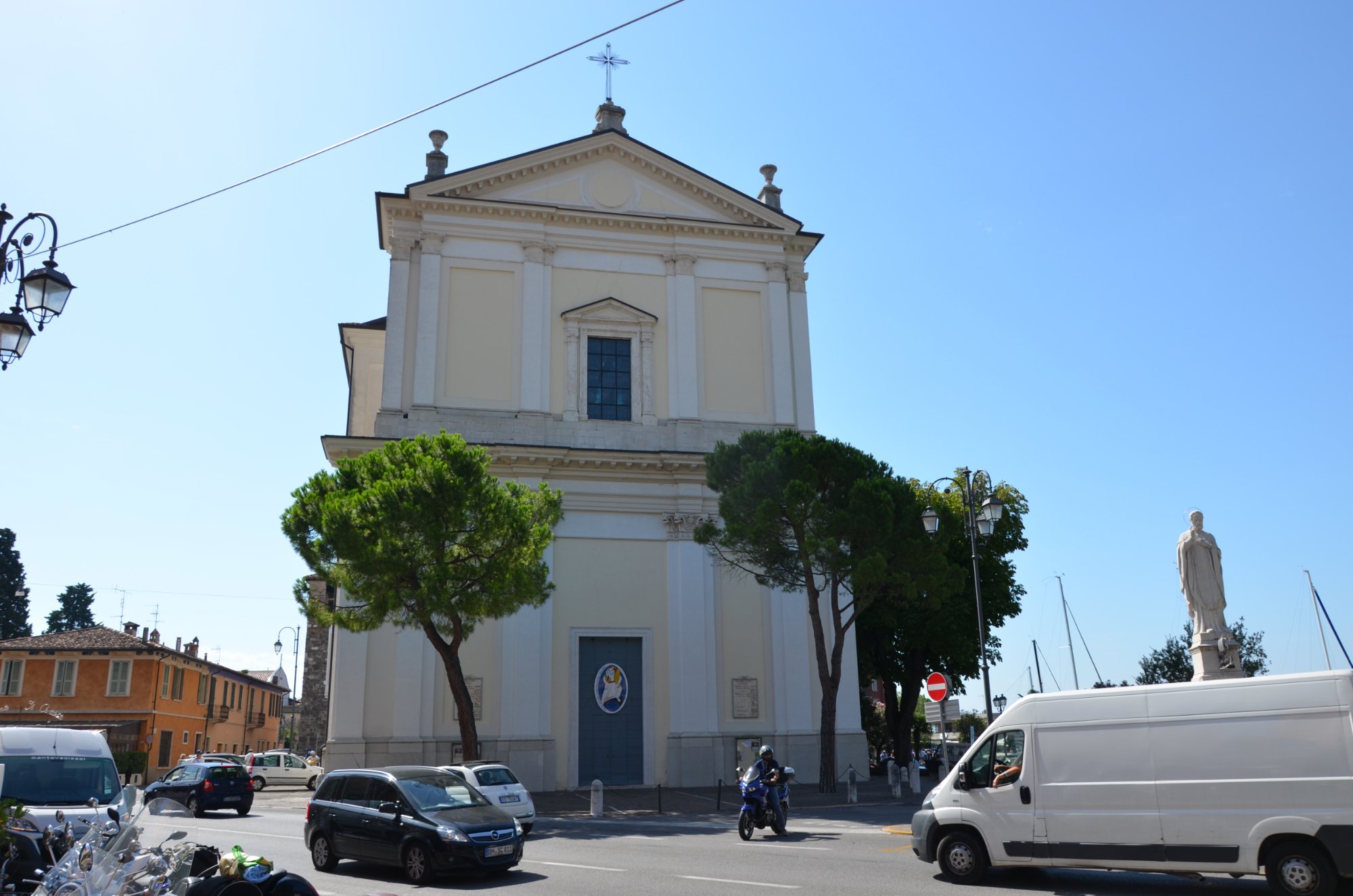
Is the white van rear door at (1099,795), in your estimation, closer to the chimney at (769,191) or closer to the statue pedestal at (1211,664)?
the statue pedestal at (1211,664)

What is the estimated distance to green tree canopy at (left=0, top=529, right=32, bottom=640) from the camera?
56.0 m

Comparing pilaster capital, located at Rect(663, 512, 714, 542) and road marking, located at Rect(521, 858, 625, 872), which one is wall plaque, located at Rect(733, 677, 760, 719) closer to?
pilaster capital, located at Rect(663, 512, 714, 542)

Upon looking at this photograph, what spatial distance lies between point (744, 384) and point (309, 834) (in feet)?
65.9

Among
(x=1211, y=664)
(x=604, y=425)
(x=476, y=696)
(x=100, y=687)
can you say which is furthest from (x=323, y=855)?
A: (x=100, y=687)

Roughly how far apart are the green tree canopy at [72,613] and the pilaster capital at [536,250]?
51811 mm

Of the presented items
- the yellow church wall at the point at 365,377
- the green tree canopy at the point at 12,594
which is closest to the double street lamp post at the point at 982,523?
the yellow church wall at the point at 365,377

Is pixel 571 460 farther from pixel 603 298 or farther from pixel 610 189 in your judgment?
pixel 610 189

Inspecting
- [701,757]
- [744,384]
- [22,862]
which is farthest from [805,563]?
[22,862]

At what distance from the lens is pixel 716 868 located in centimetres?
1212

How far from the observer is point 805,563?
23.6m

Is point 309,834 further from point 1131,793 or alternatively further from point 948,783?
point 1131,793

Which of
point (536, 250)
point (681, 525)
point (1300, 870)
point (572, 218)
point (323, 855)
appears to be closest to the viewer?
point (1300, 870)

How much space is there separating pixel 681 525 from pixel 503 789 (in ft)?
40.8

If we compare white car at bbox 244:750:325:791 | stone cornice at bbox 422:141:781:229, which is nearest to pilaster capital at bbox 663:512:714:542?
stone cornice at bbox 422:141:781:229
